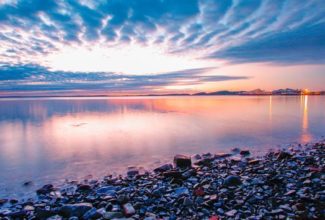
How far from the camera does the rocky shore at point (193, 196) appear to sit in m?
4.93

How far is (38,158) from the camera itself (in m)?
10.7

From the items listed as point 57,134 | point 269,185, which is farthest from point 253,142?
point 57,134

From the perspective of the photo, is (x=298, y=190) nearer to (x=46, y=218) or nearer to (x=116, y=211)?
(x=116, y=211)

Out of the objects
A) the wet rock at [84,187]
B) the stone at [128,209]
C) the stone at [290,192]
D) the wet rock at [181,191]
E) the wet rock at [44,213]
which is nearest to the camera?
the stone at [128,209]

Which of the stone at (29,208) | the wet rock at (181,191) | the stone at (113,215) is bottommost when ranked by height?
the stone at (29,208)

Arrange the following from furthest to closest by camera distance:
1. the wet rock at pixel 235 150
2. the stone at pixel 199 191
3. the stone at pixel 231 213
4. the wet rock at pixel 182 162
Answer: the wet rock at pixel 235 150
the wet rock at pixel 182 162
the stone at pixel 199 191
the stone at pixel 231 213

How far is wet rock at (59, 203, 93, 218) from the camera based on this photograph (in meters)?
5.10

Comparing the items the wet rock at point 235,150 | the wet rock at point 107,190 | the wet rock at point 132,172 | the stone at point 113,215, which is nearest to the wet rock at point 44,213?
the stone at point 113,215

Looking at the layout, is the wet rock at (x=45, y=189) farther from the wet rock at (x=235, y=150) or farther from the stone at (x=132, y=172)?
the wet rock at (x=235, y=150)

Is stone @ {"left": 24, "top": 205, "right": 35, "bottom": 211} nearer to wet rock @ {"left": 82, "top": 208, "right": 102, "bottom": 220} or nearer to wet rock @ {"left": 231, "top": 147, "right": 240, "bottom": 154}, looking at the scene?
wet rock @ {"left": 82, "top": 208, "right": 102, "bottom": 220}

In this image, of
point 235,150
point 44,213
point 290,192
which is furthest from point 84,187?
point 235,150

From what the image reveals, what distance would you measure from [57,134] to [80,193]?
11567mm

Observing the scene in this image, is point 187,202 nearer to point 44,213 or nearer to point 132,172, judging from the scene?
point 44,213

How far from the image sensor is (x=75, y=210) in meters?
5.16
